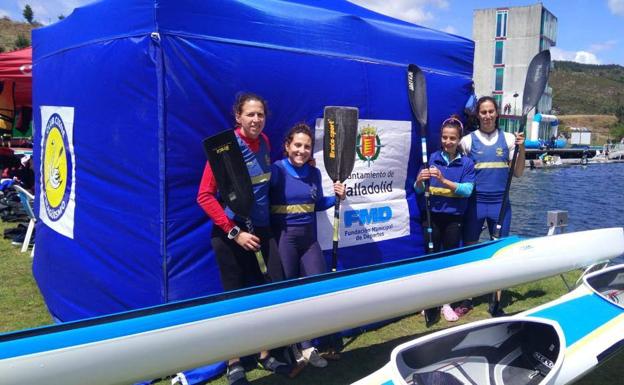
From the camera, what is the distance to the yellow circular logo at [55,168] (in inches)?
161

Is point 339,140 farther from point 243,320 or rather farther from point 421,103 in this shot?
point 243,320

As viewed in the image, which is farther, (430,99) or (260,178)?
(430,99)

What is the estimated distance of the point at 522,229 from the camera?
14750mm

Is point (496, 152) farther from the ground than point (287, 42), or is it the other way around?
point (287, 42)

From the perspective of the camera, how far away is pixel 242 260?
10.9ft

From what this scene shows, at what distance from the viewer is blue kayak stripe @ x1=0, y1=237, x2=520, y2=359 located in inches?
78.4

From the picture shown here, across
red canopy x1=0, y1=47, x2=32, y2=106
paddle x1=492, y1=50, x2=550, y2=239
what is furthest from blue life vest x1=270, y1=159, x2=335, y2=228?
red canopy x1=0, y1=47, x2=32, y2=106

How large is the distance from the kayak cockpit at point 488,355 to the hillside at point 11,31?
57451 mm

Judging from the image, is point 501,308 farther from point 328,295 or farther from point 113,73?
point 113,73

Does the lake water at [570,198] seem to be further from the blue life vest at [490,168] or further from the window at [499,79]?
the window at [499,79]

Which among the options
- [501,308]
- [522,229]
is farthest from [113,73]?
[522,229]

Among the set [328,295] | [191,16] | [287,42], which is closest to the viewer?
[328,295]

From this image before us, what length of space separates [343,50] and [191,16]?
4.46 feet

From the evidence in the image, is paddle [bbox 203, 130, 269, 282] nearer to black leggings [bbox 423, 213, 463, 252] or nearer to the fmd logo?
the fmd logo
